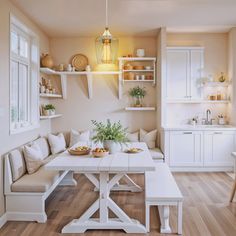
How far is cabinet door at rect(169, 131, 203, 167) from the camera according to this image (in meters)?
5.44

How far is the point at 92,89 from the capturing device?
20.1 ft

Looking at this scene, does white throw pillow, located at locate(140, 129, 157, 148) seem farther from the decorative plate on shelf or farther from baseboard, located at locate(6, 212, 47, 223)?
baseboard, located at locate(6, 212, 47, 223)

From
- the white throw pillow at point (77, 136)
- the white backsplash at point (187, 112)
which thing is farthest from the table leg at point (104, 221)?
the white backsplash at point (187, 112)

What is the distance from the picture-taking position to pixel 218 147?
5.47m

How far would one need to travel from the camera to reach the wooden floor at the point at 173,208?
3133 mm

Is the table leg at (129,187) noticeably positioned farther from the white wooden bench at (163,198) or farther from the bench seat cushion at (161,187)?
the white wooden bench at (163,198)

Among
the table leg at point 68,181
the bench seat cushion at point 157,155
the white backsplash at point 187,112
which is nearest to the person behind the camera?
the table leg at point 68,181

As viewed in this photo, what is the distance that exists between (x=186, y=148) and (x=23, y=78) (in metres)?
3.10

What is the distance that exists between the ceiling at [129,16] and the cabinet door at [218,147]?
1.97 m

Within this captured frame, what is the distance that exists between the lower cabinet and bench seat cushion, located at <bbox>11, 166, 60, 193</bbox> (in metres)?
2.46

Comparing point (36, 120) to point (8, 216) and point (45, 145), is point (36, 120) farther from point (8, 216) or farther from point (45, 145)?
point (8, 216)

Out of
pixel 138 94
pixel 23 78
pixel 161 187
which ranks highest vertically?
pixel 23 78

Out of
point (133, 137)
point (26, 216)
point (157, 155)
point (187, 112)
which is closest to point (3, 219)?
point (26, 216)

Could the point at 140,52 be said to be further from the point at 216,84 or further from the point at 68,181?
the point at 68,181
